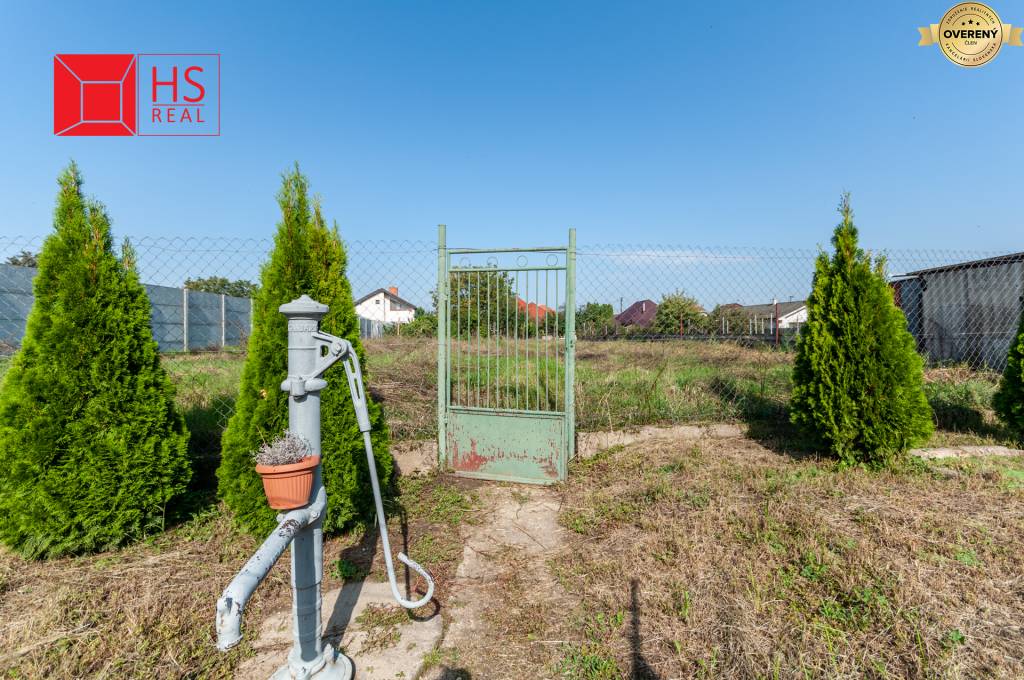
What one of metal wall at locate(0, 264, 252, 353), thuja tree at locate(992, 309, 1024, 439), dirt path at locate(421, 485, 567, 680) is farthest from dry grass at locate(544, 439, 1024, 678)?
metal wall at locate(0, 264, 252, 353)

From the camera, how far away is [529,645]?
2.22 meters

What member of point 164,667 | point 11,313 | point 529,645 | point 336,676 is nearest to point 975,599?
point 529,645

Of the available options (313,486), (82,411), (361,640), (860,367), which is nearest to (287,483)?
(313,486)

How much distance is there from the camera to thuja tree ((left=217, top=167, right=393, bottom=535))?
297 cm

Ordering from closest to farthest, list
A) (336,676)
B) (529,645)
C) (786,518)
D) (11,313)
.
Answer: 1. (336,676)
2. (529,645)
3. (786,518)
4. (11,313)

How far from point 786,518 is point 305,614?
2.84 metres

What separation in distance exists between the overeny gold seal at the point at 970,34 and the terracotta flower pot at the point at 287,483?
689 centimetres

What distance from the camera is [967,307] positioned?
8.79m

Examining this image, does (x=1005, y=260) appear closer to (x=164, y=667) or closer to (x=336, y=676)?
(x=336, y=676)

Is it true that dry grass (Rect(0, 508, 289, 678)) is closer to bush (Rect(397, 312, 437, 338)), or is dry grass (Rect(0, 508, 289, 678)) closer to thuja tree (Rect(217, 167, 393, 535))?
thuja tree (Rect(217, 167, 393, 535))

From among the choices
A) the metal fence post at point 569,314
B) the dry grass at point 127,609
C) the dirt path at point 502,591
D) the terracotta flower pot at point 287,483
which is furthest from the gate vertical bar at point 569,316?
the terracotta flower pot at point 287,483

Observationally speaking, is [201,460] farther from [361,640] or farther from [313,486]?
[313,486]

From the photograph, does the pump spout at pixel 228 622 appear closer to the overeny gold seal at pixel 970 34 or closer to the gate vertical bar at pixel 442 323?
the gate vertical bar at pixel 442 323

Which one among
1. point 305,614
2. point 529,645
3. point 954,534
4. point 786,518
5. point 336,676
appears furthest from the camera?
point 786,518
